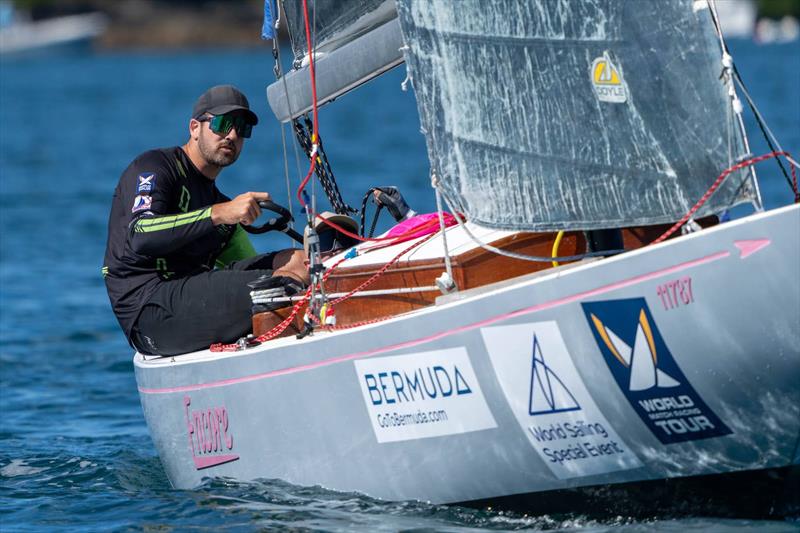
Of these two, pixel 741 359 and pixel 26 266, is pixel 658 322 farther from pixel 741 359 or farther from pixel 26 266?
pixel 26 266

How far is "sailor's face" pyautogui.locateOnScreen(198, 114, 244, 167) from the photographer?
5.95 metres

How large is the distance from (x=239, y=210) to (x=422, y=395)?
3.61 ft

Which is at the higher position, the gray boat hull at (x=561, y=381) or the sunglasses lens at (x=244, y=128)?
the sunglasses lens at (x=244, y=128)

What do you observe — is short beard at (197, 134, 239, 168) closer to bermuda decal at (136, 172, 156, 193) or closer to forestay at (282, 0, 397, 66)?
bermuda decal at (136, 172, 156, 193)

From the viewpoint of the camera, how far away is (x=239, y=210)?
215 inches

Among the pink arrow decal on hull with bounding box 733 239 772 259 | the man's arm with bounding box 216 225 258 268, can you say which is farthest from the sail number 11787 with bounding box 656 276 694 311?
the man's arm with bounding box 216 225 258 268

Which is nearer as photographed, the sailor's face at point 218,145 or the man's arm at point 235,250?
the sailor's face at point 218,145

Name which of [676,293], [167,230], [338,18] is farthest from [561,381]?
[338,18]

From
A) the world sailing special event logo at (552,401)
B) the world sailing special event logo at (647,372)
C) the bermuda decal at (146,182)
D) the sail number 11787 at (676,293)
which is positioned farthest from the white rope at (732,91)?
the bermuda decal at (146,182)

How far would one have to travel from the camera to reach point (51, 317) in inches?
431

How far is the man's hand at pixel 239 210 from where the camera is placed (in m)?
5.45

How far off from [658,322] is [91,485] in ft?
9.69

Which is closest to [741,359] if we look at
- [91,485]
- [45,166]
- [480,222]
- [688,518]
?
[688,518]

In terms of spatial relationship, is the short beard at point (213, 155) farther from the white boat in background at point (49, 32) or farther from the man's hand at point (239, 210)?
the white boat in background at point (49, 32)
